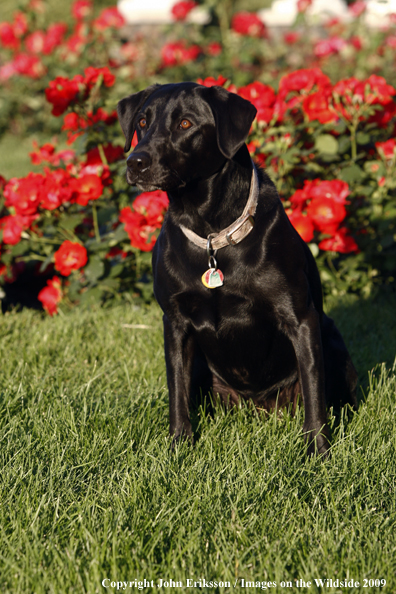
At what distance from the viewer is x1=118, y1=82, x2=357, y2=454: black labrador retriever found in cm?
235

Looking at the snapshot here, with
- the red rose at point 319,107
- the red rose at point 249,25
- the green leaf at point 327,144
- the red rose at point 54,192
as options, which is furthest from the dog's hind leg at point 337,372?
the red rose at point 249,25

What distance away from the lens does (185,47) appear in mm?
8977

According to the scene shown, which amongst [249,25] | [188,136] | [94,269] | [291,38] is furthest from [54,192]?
[291,38]

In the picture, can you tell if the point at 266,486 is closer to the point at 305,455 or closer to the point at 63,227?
the point at 305,455

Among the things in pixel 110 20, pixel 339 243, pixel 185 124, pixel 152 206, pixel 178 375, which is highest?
pixel 110 20

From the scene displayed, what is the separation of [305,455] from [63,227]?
228cm

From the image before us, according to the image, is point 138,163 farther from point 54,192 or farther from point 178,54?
point 178,54

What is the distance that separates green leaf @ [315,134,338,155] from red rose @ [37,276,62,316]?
6.32ft

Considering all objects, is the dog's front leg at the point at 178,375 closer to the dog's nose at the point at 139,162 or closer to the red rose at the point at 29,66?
the dog's nose at the point at 139,162

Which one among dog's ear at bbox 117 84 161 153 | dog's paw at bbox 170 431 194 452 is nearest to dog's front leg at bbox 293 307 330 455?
dog's paw at bbox 170 431 194 452

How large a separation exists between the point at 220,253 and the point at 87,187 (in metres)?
1.62

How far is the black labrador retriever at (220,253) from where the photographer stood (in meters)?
2.35

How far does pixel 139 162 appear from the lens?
226 centimetres

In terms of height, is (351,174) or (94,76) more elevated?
(94,76)
